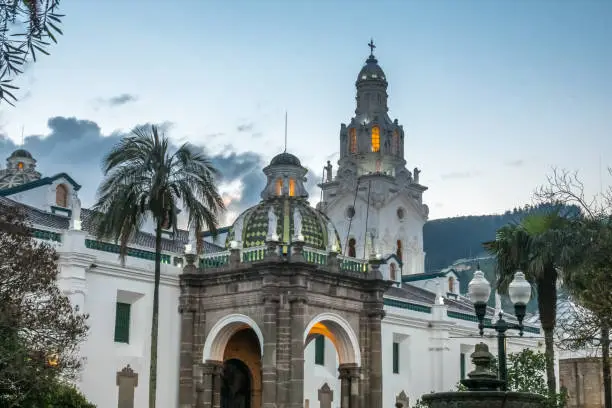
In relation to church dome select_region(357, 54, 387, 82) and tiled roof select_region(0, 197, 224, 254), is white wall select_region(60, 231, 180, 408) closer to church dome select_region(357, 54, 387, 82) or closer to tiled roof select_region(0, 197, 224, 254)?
tiled roof select_region(0, 197, 224, 254)

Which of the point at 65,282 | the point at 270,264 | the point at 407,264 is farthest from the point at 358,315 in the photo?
the point at 407,264

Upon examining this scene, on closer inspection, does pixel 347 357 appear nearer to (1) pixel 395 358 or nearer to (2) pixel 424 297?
(1) pixel 395 358

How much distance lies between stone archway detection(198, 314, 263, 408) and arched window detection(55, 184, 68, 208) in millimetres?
8814

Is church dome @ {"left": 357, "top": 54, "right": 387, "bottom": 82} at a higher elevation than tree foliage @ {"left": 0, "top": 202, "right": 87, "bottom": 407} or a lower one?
higher

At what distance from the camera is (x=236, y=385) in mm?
39375

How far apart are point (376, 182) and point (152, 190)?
154ft

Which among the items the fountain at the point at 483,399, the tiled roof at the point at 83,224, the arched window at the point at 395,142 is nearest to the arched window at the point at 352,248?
the arched window at the point at 395,142

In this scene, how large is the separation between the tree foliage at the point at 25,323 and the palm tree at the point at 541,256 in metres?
15.8

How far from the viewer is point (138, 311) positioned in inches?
1423

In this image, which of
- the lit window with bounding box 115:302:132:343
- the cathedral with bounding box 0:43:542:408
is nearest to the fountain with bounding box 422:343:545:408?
the cathedral with bounding box 0:43:542:408

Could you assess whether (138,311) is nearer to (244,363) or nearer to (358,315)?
(244,363)

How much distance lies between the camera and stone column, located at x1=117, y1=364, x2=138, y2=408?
114ft

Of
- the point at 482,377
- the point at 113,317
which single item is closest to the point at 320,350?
the point at 113,317

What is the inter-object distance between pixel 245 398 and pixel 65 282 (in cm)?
973
